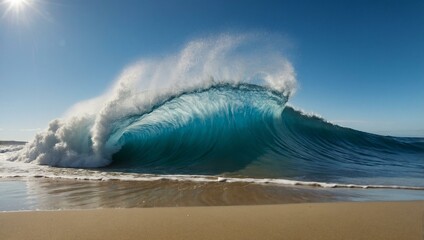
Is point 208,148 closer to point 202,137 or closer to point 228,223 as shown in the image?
point 202,137

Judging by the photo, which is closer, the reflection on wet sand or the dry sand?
the dry sand

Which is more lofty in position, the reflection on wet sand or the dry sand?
the reflection on wet sand

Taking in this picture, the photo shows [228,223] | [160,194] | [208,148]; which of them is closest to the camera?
[228,223]

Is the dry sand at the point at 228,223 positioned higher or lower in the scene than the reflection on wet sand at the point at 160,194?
lower

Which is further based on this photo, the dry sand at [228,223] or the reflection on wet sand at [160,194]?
the reflection on wet sand at [160,194]

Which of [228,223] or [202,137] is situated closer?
[228,223]

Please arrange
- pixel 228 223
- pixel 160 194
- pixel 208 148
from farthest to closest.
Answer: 1. pixel 208 148
2. pixel 160 194
3. pixel 228 223

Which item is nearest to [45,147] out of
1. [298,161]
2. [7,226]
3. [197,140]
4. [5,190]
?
[197,140]

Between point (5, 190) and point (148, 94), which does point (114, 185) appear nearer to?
point (5, 190)

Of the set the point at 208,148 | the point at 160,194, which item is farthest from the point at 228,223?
the point at 208,148
